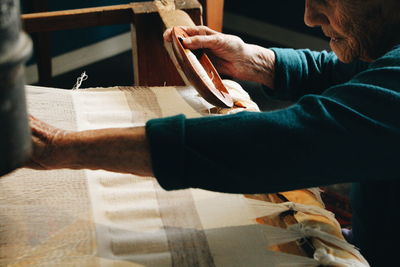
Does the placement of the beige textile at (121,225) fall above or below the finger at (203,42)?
below

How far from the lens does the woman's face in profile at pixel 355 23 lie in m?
0.95

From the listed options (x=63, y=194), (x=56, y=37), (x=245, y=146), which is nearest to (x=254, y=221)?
(x=245, y=146)

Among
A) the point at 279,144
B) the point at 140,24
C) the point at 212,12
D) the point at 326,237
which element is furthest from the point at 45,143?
the point at 212,12

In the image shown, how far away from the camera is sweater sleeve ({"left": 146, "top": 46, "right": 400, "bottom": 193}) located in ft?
2.55

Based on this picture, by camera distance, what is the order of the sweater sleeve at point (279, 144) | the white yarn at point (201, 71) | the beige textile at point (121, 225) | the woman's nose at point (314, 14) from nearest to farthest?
the sweater sleeve at point (279, 144), the beige textile at point (121, 225), the woman's nose at point (314, 14), the white yarn at point (201, 71)

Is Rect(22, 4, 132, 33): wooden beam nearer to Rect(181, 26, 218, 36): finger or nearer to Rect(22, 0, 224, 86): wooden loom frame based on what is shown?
Rect(22, 0, 224, 86): wooden loom frame

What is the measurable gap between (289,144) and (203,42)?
609 millimetres

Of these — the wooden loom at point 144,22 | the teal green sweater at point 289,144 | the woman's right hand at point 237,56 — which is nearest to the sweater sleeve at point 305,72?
the woman's right hand at point 237,56

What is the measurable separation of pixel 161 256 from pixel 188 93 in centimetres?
62

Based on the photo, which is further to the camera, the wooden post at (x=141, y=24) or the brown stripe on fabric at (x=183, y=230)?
the wooden post at (x=141, y=24)

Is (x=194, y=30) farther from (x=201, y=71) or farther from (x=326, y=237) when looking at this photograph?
(x=326, y=237)

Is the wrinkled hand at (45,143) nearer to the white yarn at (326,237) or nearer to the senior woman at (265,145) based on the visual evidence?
the senior woman at (265,145)

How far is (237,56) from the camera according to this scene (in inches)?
55.1

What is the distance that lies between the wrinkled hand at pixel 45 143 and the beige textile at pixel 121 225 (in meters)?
0.16
